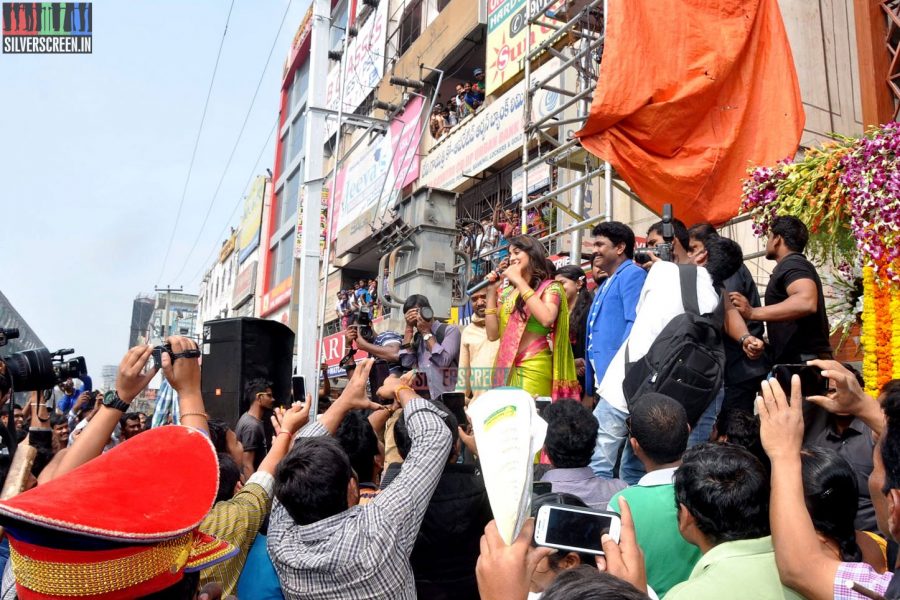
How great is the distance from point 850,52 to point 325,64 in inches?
238

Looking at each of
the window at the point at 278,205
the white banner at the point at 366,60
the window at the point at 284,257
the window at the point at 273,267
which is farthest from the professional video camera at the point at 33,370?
the window at the point at 278,205

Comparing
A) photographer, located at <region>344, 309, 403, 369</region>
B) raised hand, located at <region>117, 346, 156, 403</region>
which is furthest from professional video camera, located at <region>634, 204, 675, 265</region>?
raised hand, located at <region>117, 346, 156, 403</region>

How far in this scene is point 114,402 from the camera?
6.94 feet

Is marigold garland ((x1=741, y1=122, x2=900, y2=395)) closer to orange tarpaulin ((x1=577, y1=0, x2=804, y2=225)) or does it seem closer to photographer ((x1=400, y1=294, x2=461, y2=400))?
orange tarpaulin ((x1=577, y1=0, x2=804, y2=225))

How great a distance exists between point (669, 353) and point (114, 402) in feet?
7.03

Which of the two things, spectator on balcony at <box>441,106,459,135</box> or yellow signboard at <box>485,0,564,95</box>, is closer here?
yellow signboard at <box>485,0,564,95</box>

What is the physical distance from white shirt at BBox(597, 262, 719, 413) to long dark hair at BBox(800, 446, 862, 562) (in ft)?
4.33

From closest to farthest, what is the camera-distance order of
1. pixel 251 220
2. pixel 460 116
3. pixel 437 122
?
1. pixel 460 116
2. pixel 437 122
3. pixel 251 220

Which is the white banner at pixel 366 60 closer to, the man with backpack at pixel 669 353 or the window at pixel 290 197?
the window at pixel 290 197

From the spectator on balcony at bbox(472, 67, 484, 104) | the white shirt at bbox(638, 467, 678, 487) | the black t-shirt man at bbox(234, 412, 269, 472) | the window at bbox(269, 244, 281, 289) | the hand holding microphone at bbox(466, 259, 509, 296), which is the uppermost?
the spectator on balcony at bbox(472, 67, 484, 104)

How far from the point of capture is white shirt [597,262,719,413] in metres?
3.27

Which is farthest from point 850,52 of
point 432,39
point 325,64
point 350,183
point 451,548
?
point 350,183

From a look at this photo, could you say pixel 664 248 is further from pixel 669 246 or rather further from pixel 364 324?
pixel 364 324

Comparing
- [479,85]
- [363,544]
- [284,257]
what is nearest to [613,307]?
[363,544]
